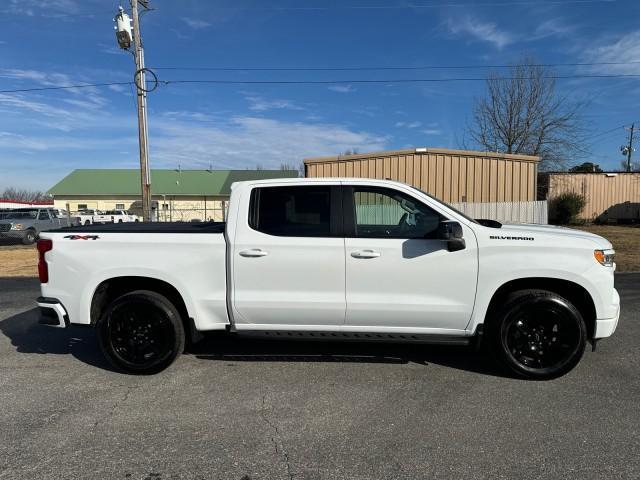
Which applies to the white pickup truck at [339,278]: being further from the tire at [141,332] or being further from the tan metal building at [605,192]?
the tan metal building at [605,192]

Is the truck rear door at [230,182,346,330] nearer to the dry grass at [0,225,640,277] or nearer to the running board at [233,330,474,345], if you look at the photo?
the running board at [233,330,474,345]

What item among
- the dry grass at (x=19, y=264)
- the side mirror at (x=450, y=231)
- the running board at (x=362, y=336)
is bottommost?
the dry grass at (x=19, y=264)

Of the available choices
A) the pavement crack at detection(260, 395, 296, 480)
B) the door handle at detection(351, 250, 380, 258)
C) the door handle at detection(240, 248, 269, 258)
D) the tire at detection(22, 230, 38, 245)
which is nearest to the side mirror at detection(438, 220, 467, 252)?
the door handle at detection(351, 250, 380, 258)

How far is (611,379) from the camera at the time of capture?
15.0 ft

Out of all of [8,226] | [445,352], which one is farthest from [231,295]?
[8,226]

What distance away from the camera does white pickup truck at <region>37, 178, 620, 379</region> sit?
4410 millimetres

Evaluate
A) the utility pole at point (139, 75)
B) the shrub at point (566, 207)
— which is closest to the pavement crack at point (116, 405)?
the utility pole at point (139, 75)

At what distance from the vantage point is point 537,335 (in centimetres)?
452

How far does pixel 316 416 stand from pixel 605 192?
114ft

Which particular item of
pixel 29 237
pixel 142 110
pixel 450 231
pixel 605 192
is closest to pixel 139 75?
pixel 142 110

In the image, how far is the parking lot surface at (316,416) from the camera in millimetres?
3102

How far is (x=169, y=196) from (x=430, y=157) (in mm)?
38965

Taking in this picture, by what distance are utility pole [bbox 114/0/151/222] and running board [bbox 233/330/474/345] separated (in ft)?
40.3

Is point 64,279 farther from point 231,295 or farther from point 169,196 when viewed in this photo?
point 169,196
